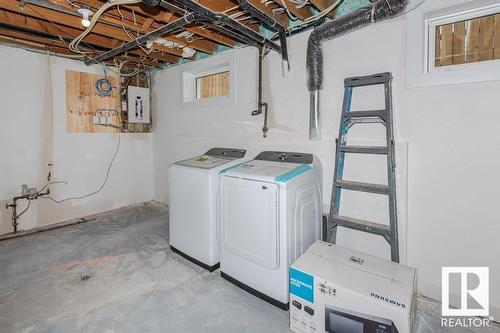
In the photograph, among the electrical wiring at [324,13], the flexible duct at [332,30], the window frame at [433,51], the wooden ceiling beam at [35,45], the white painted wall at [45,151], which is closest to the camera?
the window frame at [433,51]

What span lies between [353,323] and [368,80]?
1.68 metres

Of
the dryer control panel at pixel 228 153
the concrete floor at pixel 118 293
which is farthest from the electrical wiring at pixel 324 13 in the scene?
the concrete floor at pixel 118 293

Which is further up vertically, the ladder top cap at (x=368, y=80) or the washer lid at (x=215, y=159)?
the ladder top cap at (x=368, y=80)

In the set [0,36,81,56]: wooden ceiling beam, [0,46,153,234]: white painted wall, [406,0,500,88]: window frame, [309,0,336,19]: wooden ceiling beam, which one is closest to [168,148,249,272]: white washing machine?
[309,0,336,19]: wooden ceiling beam

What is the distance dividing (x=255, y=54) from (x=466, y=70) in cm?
190

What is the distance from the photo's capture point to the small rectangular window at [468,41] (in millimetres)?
1780

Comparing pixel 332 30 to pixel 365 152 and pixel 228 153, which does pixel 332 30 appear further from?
pixel 228 153

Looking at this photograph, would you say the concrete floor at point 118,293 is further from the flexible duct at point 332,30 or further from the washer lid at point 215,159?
the flexible duct at point 332,30

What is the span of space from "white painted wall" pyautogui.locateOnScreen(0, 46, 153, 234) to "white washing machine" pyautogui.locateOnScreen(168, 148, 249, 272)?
1.87 meters

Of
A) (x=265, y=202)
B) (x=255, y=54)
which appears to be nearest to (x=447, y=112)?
(x=265, y=202)

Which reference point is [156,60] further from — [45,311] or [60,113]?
[45,311]

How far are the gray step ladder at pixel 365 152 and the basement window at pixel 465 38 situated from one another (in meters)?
0.38

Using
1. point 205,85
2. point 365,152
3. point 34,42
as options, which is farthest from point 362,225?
point 34,42

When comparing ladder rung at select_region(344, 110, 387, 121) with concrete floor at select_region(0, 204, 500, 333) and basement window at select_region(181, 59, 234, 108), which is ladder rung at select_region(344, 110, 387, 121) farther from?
basement window at select_region(181, 59, 234, 108)
